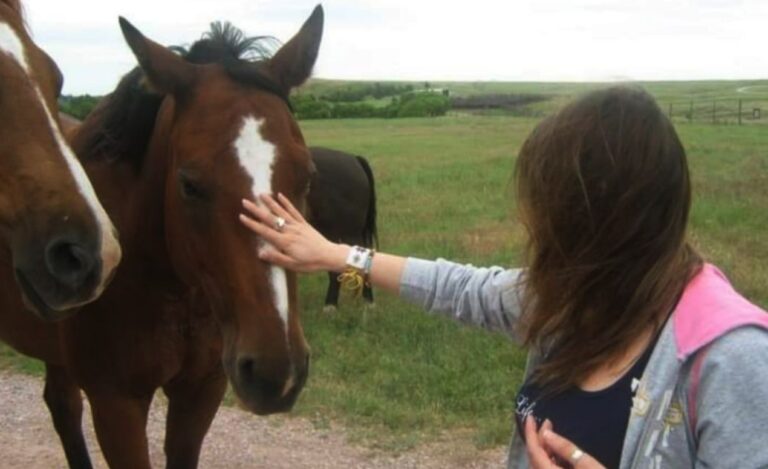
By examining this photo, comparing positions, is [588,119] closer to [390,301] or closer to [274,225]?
[274,225]

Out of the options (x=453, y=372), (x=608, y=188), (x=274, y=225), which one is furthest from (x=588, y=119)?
(x=453, y=372)

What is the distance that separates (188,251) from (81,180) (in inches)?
17.3

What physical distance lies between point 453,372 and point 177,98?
375cm

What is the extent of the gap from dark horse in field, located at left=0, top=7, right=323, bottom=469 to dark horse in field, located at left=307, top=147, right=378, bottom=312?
580 centimetres

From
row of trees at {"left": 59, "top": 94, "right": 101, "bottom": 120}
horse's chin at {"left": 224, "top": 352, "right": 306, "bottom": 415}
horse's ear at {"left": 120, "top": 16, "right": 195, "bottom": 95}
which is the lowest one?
horse's chin at {"left": 224, "top": 352, "right": 306, "bottom": 415}

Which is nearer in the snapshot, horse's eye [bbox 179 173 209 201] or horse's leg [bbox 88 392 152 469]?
horse's eye [bbox 179 173 209 201]

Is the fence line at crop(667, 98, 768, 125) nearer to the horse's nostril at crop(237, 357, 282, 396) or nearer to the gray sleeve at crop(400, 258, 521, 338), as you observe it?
the horse's nostril at crop(237, 357, 282, 396)

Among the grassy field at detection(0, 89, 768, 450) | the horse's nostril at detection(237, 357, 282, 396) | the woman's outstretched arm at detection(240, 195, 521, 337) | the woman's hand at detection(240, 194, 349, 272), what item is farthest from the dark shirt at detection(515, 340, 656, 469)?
the horse's nostril at detection(237, 357, 282, 396)

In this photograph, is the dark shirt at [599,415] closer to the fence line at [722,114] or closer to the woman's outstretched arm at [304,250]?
the woman's outstretched arm at [304,250]

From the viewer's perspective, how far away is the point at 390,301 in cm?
905

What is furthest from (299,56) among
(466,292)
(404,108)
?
(404,108)

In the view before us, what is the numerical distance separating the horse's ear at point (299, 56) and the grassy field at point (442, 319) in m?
0.86

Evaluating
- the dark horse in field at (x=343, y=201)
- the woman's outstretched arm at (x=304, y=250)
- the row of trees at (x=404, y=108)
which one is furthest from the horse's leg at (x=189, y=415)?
the row of trees at (x=404, y=108)

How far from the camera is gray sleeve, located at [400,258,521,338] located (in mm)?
2100
